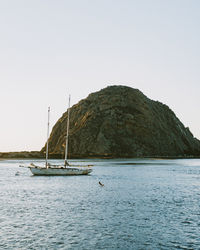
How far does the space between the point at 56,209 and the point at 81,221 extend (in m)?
7.91

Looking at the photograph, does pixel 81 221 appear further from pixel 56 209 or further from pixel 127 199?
pixel 127 199

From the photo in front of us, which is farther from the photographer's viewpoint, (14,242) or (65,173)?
(65,173)

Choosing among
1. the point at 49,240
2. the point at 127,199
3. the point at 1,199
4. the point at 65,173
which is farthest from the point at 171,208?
the point at 65,173

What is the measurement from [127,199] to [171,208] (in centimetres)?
941

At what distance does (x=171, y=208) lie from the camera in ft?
135

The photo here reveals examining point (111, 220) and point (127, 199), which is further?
point (127, 199)

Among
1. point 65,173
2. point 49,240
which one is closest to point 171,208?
point 49,240

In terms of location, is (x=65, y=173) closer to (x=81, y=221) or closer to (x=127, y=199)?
(x=127, y=199)

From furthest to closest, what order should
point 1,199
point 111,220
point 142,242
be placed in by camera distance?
1. point 1,199
2. point 111,220
3. point 142,242

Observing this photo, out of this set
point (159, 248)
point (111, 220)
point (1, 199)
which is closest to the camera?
point (159, 248)

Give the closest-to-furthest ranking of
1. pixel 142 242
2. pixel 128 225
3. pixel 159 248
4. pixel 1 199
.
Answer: pixel 159 248, pixel 142 242, pixel 128 225, pixel 1 199

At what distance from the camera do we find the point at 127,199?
49.3m

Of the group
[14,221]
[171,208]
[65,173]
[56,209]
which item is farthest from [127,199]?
[65,173]

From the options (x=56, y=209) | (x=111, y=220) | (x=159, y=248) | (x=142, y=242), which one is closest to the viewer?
(x=159, y=248)
